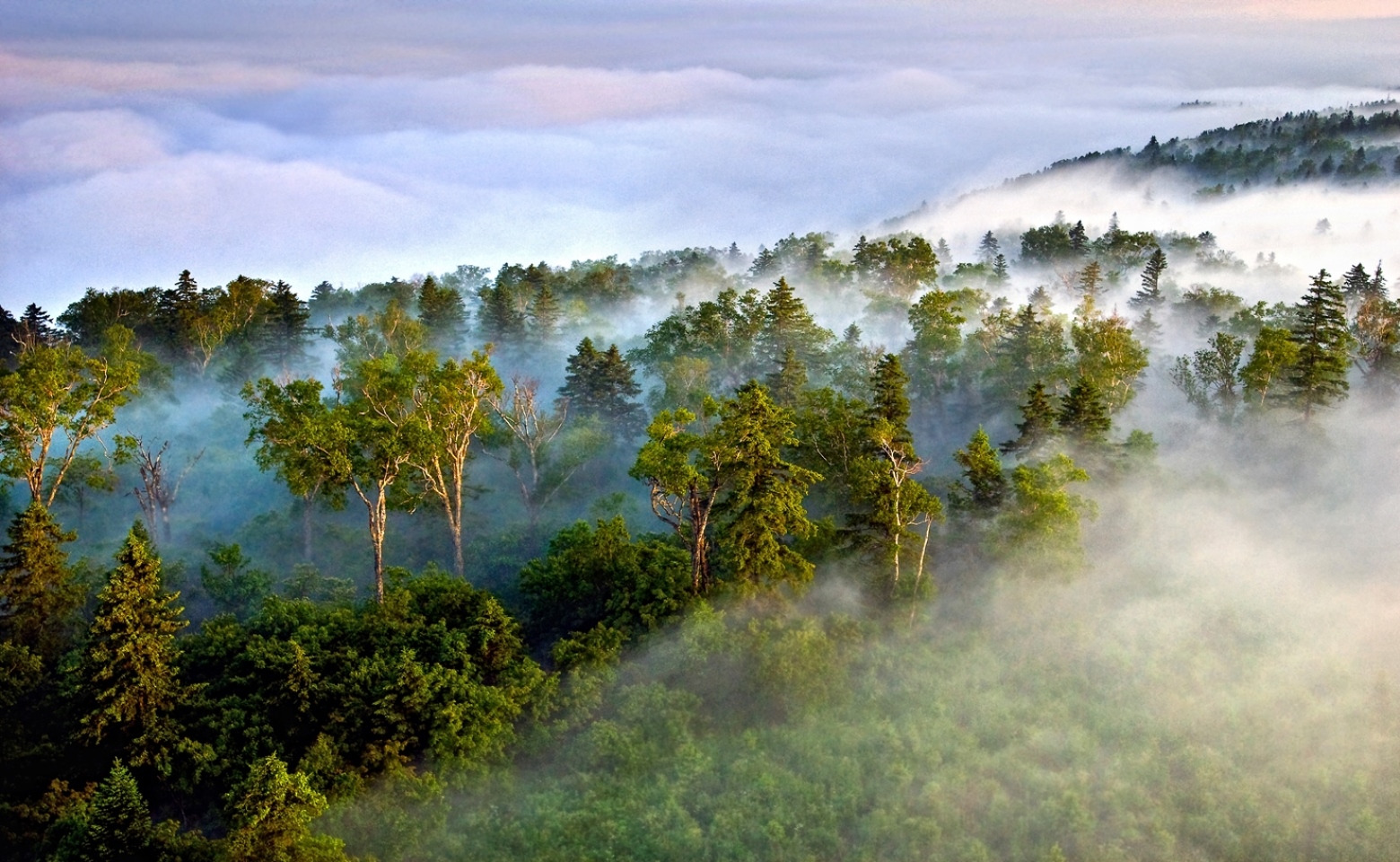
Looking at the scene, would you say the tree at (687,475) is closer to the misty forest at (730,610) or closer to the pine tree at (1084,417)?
the misty forest at (730,610)

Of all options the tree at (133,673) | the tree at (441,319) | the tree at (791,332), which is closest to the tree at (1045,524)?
the tree at (791,332)

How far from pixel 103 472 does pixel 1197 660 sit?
6313 centimetres

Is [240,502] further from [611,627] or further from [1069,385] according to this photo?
[1069,385]

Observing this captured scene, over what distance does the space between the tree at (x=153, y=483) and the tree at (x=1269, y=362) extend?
6745 cm

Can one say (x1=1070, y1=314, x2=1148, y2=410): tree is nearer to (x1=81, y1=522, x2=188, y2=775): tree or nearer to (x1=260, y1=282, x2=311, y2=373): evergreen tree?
(x1=81, y1=522, x2=188, y2=775): tree

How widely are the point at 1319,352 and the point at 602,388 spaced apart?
48.0m

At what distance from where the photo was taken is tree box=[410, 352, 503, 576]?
53.6 metres

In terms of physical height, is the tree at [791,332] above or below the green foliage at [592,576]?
above

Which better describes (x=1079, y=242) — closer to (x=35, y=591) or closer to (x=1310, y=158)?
(x=1310, y=158)

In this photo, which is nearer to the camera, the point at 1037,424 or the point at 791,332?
the point at 1037,424

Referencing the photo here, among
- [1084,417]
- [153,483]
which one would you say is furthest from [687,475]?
[153,483]

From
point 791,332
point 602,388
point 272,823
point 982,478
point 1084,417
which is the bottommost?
point 272,823

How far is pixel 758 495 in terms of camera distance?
48812 mm

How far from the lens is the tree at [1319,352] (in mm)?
67375
